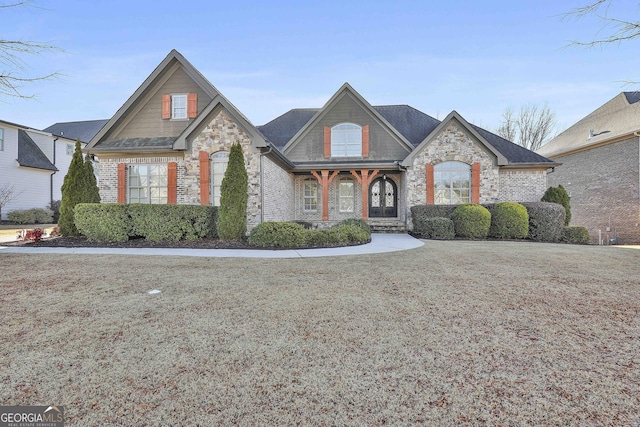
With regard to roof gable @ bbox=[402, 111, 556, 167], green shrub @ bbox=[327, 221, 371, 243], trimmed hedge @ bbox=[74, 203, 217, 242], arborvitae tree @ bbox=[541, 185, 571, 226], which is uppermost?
roof gable @ bbox=[402, 111, 556, 167]

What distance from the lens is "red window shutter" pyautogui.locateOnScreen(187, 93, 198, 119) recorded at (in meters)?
12.0

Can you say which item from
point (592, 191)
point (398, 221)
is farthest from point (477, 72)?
point (592, 191)

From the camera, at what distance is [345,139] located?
49.3 ft

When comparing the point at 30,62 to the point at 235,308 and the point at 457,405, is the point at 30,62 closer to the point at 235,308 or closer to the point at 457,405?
the point at 235,308

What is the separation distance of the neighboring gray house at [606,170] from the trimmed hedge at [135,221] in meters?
19.7

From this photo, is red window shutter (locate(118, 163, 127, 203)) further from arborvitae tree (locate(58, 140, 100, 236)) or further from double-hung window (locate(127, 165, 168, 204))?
arborvitae tree (locate(58, 140, 100, 236))

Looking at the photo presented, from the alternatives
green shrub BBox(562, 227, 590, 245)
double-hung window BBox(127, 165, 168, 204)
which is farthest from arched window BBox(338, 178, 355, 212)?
green shrub BBox(562, 227, 590, 245)

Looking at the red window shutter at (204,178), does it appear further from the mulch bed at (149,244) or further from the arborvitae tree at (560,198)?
the arborvitae tree at (560,198)

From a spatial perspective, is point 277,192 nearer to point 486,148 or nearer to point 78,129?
point 486,148

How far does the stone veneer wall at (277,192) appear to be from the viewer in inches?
439

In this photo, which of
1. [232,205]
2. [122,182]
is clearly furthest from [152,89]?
[232,205]

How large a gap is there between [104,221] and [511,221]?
14082 millimetres

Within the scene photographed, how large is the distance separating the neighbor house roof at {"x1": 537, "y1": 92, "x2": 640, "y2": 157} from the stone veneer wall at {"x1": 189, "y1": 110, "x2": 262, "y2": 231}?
59.7 ft

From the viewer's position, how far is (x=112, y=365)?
222 centimetres
